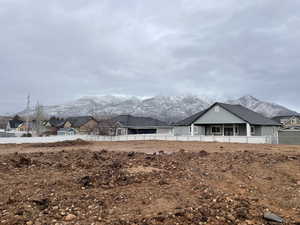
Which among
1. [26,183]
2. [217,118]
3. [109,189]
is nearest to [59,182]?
[26,183]

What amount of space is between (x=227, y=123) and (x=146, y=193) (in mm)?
24329

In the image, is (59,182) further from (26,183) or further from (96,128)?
(96,128)

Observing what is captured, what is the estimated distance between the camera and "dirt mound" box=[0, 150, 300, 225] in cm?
420

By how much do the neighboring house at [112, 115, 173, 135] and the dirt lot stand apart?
32142mm

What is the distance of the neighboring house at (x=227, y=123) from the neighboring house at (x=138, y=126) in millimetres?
12483

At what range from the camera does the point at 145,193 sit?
5371mm

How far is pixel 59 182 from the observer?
19.9 feet

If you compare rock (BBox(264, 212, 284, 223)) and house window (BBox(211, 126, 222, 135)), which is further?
house window (BBox(211, 126, 222, 135))

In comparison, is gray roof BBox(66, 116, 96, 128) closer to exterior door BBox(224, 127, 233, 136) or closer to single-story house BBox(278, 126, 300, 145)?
exterior door BBox(224, 127, 233, 136)

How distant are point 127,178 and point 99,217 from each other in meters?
2.35

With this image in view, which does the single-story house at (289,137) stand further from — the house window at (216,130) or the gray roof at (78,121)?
the gray roof at (78,121)

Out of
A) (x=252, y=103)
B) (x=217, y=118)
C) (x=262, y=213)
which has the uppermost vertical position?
(x=252, y=103)

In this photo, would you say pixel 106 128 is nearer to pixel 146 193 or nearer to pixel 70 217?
pixel 146 193

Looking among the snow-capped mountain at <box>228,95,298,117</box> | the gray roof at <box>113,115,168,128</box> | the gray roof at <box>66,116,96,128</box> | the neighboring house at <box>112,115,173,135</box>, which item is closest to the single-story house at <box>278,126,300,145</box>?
the neighboring house at <box>112,115,173,135</box>
